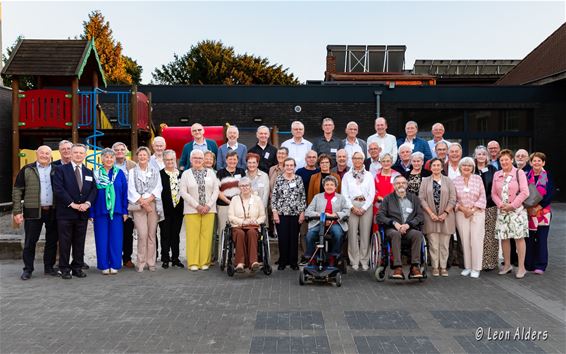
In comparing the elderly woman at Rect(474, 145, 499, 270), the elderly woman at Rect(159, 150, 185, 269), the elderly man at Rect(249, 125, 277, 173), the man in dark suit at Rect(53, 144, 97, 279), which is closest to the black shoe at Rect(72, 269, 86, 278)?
the man in dark suit at Rect(53, 144, 97, 279)

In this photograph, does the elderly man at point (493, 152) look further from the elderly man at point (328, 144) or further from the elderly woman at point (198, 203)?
the elderly woman at point (198, 203)

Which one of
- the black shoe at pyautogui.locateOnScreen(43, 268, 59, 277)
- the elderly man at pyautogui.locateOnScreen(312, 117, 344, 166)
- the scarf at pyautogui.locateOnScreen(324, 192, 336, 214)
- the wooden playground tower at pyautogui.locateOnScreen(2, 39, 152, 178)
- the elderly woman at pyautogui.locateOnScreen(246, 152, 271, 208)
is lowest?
the black shoe at pyautogui.locateOnScreen(43, 268, 59, 277)

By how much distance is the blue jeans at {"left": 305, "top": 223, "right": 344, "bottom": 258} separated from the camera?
738cm

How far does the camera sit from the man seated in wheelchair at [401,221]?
23.2 feet

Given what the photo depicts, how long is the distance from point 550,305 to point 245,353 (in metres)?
3.55

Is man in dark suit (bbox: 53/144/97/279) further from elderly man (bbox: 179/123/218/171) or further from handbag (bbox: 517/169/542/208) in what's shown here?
handbag (bbox: 517/169/542/208)

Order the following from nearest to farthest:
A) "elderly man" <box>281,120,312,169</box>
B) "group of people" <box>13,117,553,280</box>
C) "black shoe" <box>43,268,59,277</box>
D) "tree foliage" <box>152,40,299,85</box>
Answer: "group of people" <box>13,117,553,280</box> < "black shoe" <box>43,268,59,277</box> < "elderly man" <box>281,120,312,169</box> < "tree foliage" <box>152,40,299,85</box>

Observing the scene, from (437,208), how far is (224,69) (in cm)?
3747

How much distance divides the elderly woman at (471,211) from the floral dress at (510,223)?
249mm

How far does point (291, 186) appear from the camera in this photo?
25.8 feet

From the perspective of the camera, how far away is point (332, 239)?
740 centimetres

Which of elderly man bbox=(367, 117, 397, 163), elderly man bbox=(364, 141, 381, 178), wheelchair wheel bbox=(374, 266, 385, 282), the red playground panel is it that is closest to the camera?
wheelchair wheel bbox=(374, 266, 385, 282)

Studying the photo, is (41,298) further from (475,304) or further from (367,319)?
(475,304)

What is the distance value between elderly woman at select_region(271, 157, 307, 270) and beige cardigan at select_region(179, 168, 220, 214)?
2.83ft
